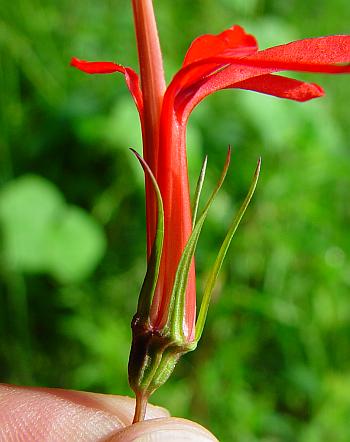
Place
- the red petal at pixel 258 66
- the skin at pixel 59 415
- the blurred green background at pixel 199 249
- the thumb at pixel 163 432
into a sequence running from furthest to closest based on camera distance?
the blurred green background at pixel 199 249 < the skin at pixel 59 415 < the thumb at pixel 163 432 < the red petal at pixel 258 66

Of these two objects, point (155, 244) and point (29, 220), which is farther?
point (29, 220)

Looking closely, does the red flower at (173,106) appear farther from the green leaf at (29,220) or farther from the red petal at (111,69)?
the green leaf at (29,220)

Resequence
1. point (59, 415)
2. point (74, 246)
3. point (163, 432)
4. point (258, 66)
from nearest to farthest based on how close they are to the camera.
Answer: point (258, 66)
point (163, 432)
point (59, 415)
point (74, 246)

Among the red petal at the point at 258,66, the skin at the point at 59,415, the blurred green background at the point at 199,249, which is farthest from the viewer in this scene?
the blurred green background at the point at 199,249

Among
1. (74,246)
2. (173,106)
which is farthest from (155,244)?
(74,246)

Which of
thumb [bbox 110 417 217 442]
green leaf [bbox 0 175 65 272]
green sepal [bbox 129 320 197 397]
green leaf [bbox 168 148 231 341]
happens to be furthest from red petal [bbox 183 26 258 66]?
green leaf [bbox 0 175 65 272]

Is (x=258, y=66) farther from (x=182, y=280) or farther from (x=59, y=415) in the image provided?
(x=59, y=415)

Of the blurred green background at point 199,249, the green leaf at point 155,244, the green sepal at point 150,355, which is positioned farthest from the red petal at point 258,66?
the blurred green background at point 199,249

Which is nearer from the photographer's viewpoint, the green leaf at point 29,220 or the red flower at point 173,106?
the red flower at point 173,106

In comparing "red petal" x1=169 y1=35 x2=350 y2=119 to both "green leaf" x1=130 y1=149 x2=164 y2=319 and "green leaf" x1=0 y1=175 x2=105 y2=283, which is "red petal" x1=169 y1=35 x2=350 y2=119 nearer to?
"green leaf" x1=130 y1=149 x2=164 y2=319
